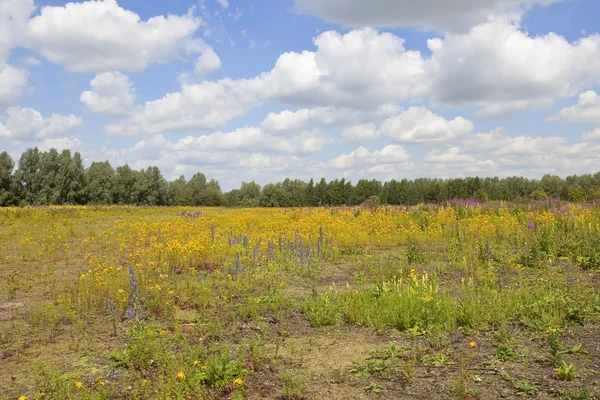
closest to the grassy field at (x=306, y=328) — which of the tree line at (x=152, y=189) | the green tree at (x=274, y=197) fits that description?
the tree line at (x=152, y=189)

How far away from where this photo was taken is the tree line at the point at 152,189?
56594 mm

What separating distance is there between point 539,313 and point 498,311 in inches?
20.8

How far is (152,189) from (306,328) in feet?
218

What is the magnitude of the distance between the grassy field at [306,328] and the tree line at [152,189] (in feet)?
125

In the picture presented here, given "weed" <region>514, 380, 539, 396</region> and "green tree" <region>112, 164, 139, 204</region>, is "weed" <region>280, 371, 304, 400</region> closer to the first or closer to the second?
"weed" <region>514, 380, 539, 396</region>

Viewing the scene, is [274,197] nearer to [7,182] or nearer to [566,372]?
[7,182]

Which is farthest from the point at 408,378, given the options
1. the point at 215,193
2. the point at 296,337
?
the point at 215,193

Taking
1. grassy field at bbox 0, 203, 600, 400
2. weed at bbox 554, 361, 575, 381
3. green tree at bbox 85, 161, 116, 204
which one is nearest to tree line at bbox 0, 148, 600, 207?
green tree at bbox 85, 161, 116, 204

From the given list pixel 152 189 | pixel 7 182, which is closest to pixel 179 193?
pixel 152 189

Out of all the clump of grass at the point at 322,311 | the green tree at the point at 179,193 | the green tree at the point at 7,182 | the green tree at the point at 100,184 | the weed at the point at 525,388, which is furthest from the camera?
the green tree at the point at 179,193

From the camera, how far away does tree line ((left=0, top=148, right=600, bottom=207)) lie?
56594mm

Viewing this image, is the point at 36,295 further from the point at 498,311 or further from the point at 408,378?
the point at 498,311

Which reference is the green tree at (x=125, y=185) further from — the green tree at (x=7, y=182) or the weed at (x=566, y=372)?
the weed at (x=566, y=372)

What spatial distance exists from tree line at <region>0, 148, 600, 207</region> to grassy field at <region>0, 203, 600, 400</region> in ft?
125
